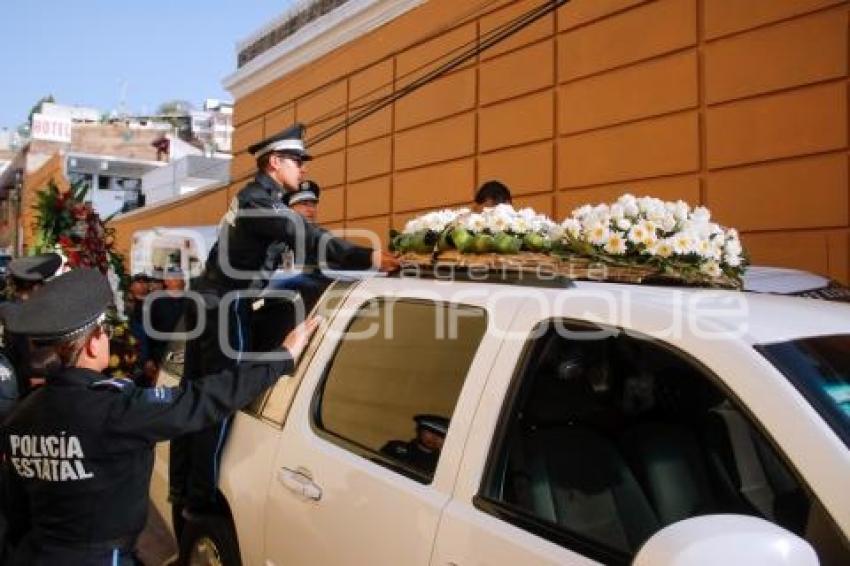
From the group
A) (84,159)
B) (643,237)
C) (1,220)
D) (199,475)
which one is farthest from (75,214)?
(1,220)

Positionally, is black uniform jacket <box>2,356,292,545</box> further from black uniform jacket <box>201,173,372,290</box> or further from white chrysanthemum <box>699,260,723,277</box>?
white chrysanthemum <box>699,260,723,277</box>

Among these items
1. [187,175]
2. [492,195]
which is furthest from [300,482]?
[187,175]

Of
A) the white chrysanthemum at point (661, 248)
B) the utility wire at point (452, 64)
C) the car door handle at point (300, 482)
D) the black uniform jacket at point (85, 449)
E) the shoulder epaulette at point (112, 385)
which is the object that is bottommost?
the car door handle at point (300, 482)

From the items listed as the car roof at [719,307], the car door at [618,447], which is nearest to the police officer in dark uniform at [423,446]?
the car door at [618,447]

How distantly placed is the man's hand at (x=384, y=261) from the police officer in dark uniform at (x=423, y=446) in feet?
2.36

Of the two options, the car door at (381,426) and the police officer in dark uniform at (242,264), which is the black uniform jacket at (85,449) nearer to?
the car door at (381,426)

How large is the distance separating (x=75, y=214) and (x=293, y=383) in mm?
3940

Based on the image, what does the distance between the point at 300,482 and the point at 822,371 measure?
60.0 inches

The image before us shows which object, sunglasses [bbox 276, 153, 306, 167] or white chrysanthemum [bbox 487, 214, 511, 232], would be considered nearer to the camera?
white chrysanthemum [bbox 487, 214, 511, 232]

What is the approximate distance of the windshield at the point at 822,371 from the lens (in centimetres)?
148

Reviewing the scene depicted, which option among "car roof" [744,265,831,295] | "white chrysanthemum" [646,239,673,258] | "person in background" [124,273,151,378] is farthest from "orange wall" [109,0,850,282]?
"white chrysanthemum" [646,239,673,258]

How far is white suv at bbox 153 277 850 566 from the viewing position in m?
1.50

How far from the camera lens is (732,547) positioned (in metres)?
1.21

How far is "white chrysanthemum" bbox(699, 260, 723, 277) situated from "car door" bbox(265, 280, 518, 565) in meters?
0.64
